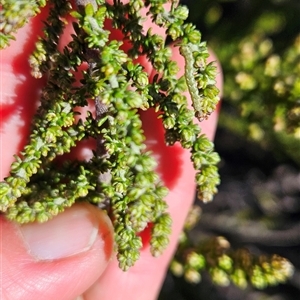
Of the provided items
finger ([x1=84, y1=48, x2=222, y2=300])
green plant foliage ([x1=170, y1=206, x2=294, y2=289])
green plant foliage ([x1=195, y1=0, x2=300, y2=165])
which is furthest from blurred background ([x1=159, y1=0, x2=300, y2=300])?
green plant foliage ([x1=170, y1=206, x2=294, y2=289])

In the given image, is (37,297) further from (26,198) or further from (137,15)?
(137,15)

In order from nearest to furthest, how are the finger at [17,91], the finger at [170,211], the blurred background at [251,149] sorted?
1. the finger at [17,91]
2. the finger at [170,211]
3. the blurred background at [251,149]

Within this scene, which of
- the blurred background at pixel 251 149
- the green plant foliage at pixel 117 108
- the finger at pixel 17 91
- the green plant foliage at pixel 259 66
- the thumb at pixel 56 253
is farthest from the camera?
the blurred background at pixel 251 149

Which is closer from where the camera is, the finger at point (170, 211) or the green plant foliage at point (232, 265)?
the green plant foliage at point (232, 265)

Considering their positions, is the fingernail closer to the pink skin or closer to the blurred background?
the pink skin

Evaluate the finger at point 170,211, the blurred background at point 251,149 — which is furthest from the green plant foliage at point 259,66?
the finger at point 170,211

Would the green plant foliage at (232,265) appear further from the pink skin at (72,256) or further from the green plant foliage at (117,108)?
the green plant foliage at (117,108)
